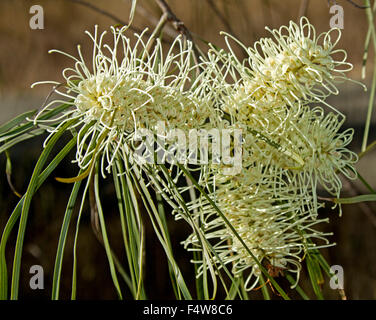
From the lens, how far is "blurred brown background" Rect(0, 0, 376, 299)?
1026mm

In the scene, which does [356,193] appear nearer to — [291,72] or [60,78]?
[291,72]

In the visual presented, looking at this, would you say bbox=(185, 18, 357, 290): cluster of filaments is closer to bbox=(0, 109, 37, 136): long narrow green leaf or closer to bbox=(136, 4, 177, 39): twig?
bbox=(0, 109, 37, 136): long narrow green leaf

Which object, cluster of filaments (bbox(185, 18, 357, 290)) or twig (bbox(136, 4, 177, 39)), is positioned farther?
twig (bbox(136, 4, 177, 39))

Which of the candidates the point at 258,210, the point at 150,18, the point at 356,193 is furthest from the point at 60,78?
the point at 258,210

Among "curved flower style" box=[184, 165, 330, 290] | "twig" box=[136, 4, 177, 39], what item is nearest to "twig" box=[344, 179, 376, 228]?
"curved flower style" box=[184, 165, 330, 290]

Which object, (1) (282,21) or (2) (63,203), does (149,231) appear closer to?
(2) (63,203)

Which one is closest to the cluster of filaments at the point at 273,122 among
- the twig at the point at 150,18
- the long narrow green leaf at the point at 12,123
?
the long narrow green leaf at the point at 12,123

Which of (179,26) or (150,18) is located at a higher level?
(150,18)

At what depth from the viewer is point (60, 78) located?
4.96ft

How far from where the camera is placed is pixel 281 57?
1.09 feet

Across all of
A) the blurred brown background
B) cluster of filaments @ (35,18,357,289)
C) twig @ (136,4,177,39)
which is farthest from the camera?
the blurred brown background

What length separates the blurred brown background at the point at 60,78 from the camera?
103 cm

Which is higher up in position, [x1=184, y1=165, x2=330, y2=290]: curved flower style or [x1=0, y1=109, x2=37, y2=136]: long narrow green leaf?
[x1=0, y1=109, x2=37, y2=136]: long narrow green leaf

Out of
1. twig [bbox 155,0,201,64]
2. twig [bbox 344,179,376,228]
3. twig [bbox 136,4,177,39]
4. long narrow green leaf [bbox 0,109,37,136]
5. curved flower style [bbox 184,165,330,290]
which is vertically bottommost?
curved flower style [bbox 184,165,330,290]
